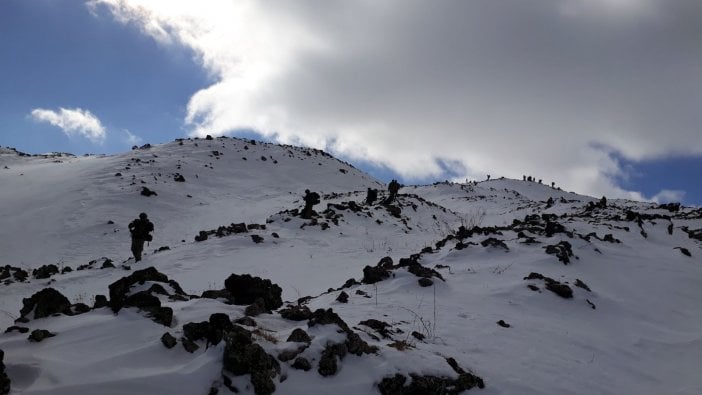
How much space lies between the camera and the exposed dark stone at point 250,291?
24.0ft

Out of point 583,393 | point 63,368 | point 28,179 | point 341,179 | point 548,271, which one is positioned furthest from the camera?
point 341,179

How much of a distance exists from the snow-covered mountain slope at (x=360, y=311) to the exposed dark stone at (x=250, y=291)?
0.03 metres

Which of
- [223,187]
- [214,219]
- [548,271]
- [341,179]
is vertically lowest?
[548,271]

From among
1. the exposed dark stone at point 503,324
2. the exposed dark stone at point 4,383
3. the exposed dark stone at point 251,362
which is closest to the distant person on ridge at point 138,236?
the exposed dark stone at point 4,383

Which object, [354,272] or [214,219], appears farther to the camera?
[214,219]

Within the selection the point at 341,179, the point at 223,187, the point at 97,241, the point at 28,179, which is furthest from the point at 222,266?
the point at 341,179

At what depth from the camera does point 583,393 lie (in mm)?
5293

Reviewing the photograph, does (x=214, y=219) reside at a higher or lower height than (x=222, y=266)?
higher

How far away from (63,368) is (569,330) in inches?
291

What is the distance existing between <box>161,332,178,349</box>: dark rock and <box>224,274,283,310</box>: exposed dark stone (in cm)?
225

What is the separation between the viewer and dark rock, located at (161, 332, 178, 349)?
495cm

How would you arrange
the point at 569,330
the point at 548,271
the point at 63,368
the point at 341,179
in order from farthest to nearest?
1. the point at 341,179
2. the point at 548,271
3. the point at 569,330
4. the point at 63,368

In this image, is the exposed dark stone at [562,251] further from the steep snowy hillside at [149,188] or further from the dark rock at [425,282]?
the steep snowy hillside at [149,188]

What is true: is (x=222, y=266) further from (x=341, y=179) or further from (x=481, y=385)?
(x=341, y=179)
